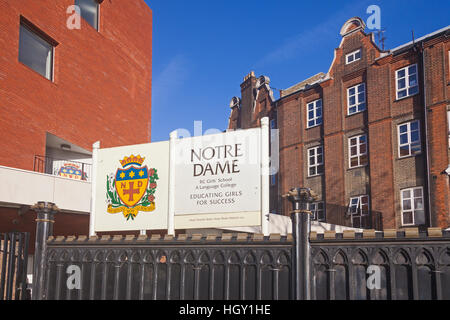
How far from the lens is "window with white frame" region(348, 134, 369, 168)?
91.8 feet

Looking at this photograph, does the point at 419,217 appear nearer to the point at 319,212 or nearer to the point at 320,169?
the point at 319,212

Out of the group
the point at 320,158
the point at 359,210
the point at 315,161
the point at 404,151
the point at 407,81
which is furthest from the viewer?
the point at 315,161

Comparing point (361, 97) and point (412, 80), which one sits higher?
point (412, 80)

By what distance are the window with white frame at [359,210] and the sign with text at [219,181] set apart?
57.8 feet

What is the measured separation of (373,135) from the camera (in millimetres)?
27297

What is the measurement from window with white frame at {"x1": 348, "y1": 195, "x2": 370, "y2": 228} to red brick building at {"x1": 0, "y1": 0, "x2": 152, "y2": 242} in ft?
41.2

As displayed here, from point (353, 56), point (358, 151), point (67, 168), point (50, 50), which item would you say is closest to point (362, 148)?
point (358, 151)

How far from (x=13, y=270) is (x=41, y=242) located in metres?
0.66

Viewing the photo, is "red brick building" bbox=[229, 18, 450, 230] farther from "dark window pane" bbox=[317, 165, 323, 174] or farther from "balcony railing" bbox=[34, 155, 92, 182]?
"balcony railing" bbox=[34, 155, 92, 182]

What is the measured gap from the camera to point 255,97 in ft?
127

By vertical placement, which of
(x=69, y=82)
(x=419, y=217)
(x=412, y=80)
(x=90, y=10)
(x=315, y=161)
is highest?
(x=90, y=10)

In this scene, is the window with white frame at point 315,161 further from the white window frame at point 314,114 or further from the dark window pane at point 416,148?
the dark window pane at point 416,148

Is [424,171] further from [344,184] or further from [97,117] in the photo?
[97,117]
